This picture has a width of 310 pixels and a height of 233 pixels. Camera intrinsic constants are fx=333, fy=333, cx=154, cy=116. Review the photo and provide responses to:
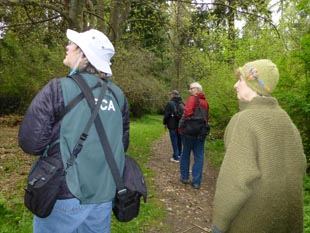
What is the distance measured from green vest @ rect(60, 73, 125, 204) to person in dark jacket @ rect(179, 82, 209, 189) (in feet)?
14.6

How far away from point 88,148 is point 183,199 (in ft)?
14.7

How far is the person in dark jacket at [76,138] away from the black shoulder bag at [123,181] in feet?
0.12

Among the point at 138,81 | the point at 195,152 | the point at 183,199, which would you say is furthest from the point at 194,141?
the point at 138,81

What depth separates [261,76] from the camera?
7.63ft

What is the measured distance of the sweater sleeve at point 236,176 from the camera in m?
2.10

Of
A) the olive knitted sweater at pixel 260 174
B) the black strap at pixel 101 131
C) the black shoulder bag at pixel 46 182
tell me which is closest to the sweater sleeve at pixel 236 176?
the olive knitted sweater at pixel 260 174

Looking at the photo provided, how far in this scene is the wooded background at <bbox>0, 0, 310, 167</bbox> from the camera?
7672mm

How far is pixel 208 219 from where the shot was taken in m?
5.55

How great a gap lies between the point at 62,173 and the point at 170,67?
2637 cm

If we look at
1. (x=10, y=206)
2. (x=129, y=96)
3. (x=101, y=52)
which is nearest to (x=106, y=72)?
(x=101, y=52)

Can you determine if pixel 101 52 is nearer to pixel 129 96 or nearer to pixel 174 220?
pixel 174 220

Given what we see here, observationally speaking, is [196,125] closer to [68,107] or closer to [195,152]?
[195,152]

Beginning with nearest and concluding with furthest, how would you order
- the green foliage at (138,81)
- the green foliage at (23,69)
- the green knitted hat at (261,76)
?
1. the green knitted hat at (261,76)
2. the green foliage at (23,69)
3. the green foliage at (138,81)

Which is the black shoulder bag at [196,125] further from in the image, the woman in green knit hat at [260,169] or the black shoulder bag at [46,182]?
the black shoulder bag at [46,182]
